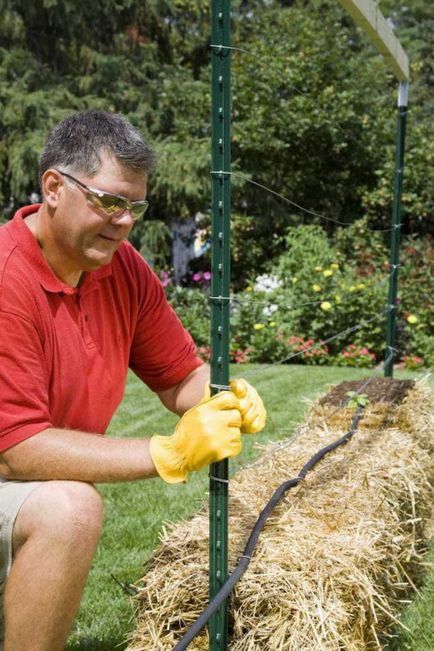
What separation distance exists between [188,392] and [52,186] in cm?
84

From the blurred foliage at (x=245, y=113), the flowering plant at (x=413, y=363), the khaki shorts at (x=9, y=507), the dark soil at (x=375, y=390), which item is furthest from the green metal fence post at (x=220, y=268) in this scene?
the blurred foliage at (x=245, y=113)

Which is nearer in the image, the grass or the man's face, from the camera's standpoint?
the man's face

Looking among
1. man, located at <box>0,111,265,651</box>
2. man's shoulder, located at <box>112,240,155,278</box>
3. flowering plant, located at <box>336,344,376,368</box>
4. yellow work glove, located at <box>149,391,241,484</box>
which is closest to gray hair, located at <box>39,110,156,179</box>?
man, located at <box>0,111,265,651</box>

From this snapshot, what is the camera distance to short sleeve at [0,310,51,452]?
185cm

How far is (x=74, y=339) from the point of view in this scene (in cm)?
211

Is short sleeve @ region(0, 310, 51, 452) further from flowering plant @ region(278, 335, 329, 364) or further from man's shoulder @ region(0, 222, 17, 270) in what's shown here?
flowering plant @ region(278, 335, 329, 364)

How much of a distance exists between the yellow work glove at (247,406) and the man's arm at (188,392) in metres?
0.47

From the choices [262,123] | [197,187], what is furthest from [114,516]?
[262,123]

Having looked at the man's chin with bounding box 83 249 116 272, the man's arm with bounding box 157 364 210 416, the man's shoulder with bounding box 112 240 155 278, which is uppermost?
the man's chin with bounding box 83 249 116 272

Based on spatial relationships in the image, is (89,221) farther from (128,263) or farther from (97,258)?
(128,263)

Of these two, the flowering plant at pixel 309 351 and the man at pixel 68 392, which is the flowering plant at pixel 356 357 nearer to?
the flowering plant at pixel 309 351

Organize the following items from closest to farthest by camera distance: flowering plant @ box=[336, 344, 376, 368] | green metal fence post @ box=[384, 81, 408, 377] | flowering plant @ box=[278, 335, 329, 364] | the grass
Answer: the grass, green metal fence post @ box=[384, 81, 408, 377], flowering plant @ box=[336, 344, 376, 368], flowering plant @ box=[278, 335, 329, 364]

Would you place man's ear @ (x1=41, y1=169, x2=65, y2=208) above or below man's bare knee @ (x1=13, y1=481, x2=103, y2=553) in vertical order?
above

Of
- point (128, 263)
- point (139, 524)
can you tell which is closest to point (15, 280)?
point (128, 263)
